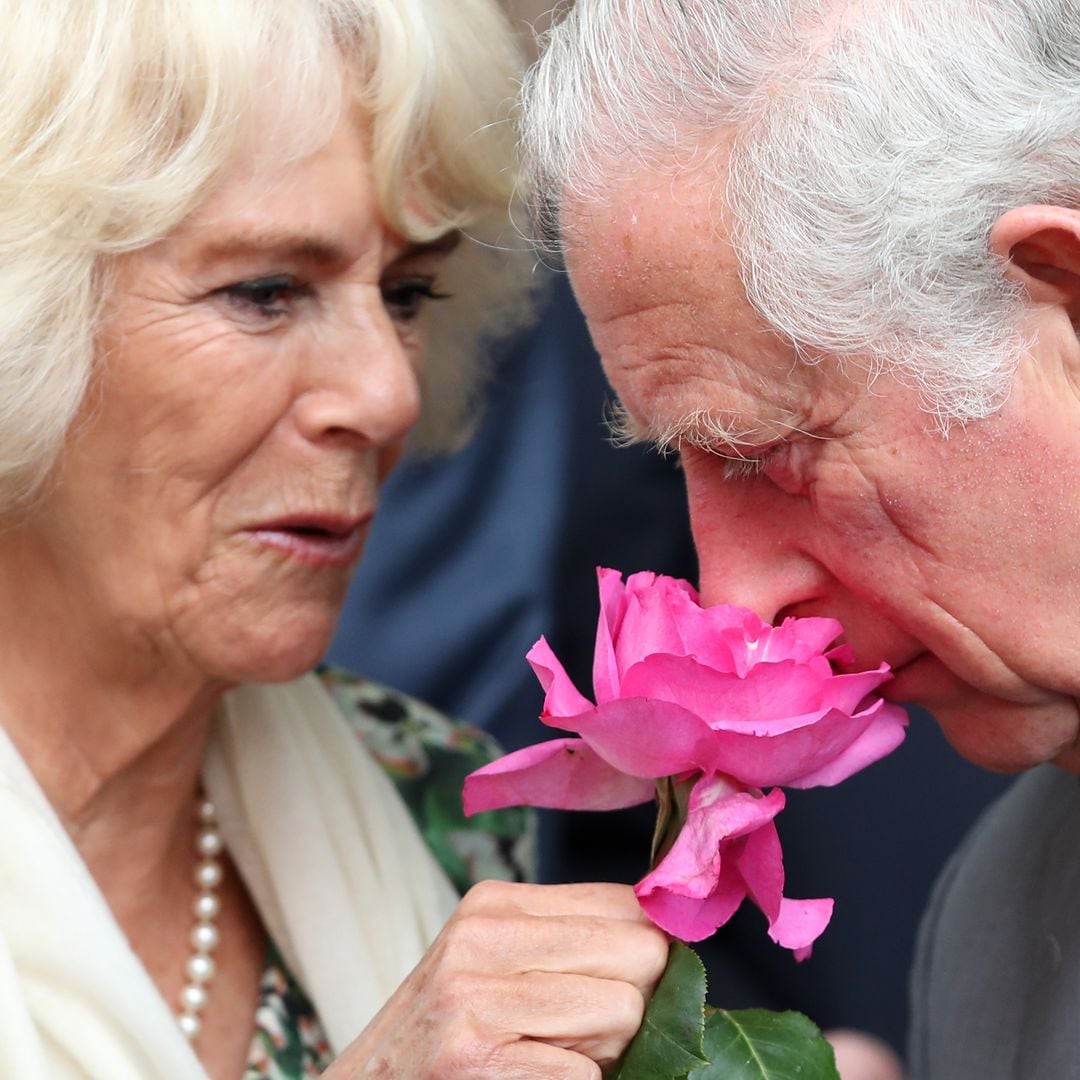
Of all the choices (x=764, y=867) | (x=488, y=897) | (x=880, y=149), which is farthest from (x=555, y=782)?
(x=880, y=149)

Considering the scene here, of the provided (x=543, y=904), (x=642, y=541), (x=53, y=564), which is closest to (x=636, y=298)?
(x=543, y=904)

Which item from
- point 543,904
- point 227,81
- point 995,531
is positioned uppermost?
point 227,81

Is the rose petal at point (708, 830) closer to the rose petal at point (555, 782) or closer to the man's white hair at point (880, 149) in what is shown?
the rose petal at point (555, 782)

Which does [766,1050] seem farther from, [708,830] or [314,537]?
[314,537]

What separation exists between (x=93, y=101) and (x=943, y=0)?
0.95m

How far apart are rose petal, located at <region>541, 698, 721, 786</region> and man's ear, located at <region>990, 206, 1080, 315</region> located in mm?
467

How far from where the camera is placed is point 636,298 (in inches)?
52.7

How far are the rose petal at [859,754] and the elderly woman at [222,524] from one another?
0.22m

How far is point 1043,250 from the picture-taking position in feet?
3.81

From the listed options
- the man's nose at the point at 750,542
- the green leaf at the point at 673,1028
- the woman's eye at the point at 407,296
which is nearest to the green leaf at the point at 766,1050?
the green leaf at the point at 673,1028

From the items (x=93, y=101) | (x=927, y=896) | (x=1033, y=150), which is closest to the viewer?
(x=1033, y=150)

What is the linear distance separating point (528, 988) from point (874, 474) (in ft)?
1.87

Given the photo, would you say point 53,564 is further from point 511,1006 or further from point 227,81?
point 511,1006

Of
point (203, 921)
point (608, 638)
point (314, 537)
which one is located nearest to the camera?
point (608, 638)
